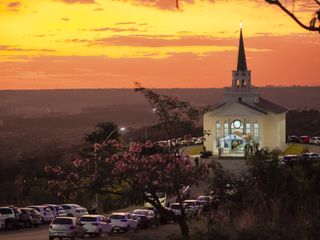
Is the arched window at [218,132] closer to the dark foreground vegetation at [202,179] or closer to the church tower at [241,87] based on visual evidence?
the church tower at [241,87]

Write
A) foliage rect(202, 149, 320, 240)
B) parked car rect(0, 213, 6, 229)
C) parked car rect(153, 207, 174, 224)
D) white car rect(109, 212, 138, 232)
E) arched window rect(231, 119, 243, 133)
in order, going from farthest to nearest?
1. arched window rect(231, 119, 243, 133)
2. parked car rect(0, 213, 6, 229)
3. white car rect(109, 212, 138, 232)
4. parked car rect(153, 207, 174, 224)
5. foliage rect(202, 149, 320, 240)

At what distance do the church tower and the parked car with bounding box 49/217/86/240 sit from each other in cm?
6820

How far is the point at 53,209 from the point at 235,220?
29.0m

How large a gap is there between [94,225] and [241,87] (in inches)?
2840

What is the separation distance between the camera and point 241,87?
354 ft

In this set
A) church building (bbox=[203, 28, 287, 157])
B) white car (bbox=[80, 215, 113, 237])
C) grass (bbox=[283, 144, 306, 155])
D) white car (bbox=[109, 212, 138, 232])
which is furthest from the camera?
church building (bbox=[203, 28, 287, 157])

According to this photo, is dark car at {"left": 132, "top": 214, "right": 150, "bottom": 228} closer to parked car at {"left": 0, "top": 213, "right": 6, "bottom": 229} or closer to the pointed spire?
parked car at {"left": 0, "top": 213, "right": 6, "bottom": 229}

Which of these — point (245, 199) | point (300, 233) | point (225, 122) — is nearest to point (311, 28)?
point (300, 233)

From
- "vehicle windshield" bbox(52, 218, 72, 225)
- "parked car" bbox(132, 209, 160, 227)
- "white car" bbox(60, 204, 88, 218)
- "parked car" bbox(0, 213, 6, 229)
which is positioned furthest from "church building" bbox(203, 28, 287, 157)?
"vehicle windshield" bbox(52, 218, 72, 225)

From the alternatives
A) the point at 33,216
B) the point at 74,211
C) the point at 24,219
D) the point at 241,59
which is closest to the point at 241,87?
the point at 241,59

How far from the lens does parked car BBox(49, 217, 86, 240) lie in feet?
117

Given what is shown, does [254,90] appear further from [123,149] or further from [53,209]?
[123,149]

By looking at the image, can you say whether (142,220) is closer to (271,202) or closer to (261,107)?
(271,202)

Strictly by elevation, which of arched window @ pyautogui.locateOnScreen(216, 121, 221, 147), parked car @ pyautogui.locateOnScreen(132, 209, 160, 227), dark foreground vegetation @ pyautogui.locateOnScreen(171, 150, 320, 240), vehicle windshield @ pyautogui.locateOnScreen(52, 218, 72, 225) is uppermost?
dark foreground vegetation @ pyautogui.locateOnScreen(171, 150, 320, 240)
